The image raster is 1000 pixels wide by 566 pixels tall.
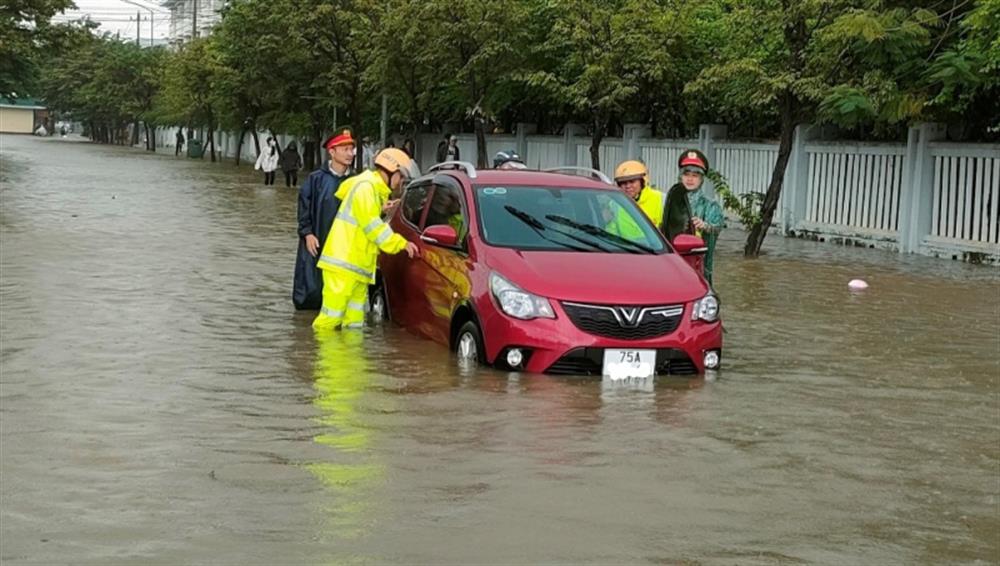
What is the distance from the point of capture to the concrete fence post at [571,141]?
36781mm

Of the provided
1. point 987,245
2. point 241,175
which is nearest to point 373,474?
point 987,245

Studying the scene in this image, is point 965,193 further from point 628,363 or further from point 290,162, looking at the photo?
point 290,162

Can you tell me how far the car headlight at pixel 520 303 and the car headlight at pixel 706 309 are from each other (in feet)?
3.42

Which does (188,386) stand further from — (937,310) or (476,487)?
(937,310)

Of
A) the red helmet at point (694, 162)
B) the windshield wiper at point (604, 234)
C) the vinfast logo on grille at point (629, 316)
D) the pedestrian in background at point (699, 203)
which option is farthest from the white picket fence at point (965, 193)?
the vinfast logo on grille at point (629, 316)

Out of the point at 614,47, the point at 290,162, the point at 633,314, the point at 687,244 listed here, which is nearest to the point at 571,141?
the point at 614,47

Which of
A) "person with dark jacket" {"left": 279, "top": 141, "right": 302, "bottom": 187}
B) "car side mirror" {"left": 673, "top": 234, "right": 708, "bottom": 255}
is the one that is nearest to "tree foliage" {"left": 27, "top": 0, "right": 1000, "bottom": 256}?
"person with dark jacket" {"left": 279, "top": 141, "right": 302, "bottom": 187}

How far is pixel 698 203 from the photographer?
41.1 feet

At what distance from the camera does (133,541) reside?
230 inches

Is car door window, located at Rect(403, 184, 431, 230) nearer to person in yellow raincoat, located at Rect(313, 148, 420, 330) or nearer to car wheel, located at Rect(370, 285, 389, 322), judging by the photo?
person in yellow raincoat, located at Rect(313, 148, 420, 330)

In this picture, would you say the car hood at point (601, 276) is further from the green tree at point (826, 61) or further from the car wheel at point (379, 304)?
the green tree at point (826, 61)

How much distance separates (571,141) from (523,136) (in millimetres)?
3922

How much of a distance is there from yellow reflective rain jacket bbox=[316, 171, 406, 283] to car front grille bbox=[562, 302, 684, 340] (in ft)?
7.04

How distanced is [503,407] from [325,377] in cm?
160
